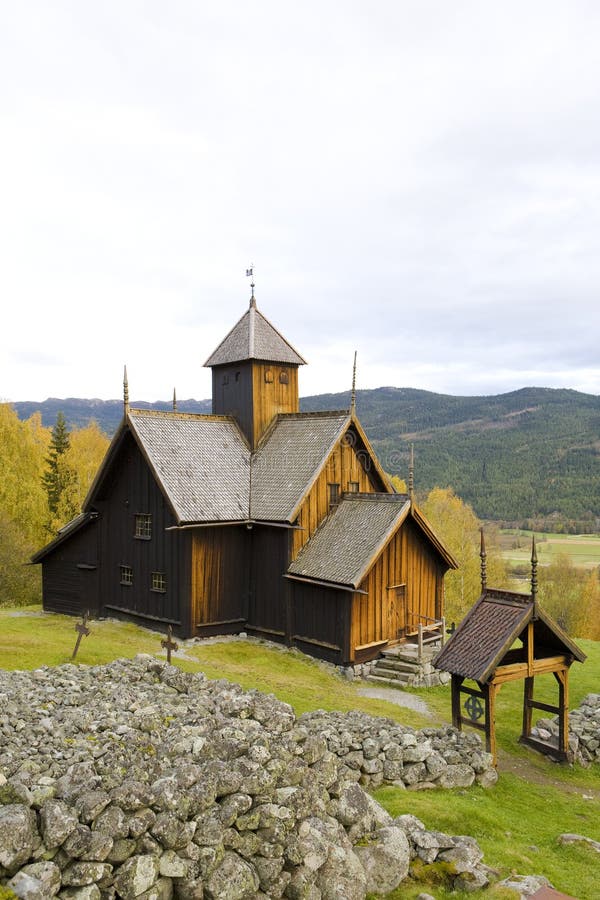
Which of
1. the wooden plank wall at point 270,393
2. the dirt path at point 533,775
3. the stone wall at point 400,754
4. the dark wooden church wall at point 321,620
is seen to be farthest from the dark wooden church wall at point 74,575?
the dirt path at point 533,775

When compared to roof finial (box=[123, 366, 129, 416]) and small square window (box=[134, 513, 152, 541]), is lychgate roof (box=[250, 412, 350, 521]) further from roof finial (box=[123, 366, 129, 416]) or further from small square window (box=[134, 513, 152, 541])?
roof finial (box=[123, 366, 129, 416])

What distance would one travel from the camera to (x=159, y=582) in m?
26.1

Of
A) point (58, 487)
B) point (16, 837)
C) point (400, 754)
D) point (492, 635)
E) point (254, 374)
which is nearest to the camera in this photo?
point (16, 837)

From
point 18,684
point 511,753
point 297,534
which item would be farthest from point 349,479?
point 18,684

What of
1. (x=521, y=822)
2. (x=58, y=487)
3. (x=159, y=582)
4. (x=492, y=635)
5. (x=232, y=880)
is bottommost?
(x=521, y=822)

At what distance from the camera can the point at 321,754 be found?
10633mm

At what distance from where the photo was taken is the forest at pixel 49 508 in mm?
37775

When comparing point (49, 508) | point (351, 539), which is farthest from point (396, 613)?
point (49, 508)

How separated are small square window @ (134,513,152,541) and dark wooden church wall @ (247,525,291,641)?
399 centimetres

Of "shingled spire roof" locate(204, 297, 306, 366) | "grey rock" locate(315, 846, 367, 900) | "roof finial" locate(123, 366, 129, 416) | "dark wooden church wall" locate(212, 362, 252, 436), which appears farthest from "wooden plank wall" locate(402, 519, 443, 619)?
"grey rock" locate(315, 846, 367, 900)

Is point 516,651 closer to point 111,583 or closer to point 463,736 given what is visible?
point 463,736

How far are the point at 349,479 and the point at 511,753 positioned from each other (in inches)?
503

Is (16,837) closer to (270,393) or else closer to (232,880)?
(232,880)

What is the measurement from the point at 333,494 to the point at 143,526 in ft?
25.1
